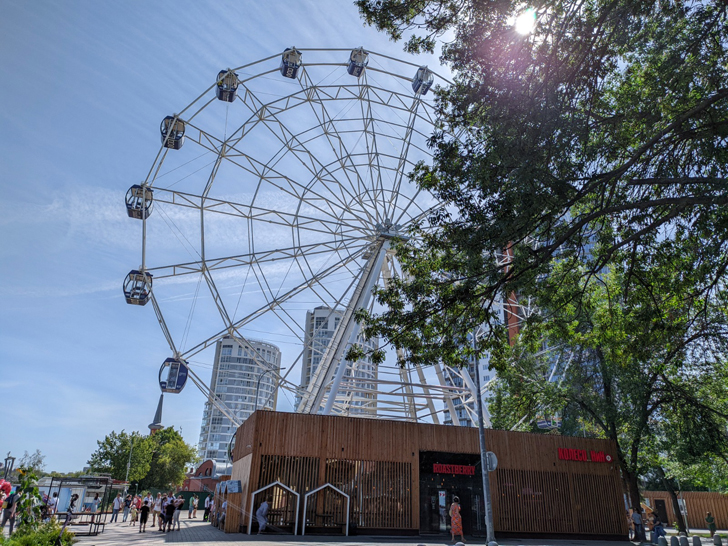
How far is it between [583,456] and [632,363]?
4.94 m

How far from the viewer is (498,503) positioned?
22.5 metres

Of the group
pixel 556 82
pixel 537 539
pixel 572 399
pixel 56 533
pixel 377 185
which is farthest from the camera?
pixel 377 185

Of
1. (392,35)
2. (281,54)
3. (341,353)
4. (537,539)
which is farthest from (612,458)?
(281,54)

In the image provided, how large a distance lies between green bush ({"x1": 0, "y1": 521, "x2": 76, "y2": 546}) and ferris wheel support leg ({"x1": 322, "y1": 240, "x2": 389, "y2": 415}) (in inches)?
442

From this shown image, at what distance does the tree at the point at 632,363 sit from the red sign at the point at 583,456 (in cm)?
108

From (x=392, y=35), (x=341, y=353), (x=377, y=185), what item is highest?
(x=377, y=185)

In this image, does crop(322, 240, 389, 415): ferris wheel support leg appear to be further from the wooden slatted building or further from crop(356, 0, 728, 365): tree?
crop(356, 0, 728, 365): tree

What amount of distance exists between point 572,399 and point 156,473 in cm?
5874

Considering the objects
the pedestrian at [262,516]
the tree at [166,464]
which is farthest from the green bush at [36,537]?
the tree at [166,464]

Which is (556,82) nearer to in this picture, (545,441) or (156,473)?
(545,441)

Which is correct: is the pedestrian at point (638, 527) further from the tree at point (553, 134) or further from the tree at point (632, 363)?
the tree at point (553, 134)

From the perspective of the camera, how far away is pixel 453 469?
22.4m

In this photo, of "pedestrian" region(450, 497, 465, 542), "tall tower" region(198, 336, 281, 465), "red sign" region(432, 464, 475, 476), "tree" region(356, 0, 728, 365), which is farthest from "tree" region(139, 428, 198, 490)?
"tall tower" region(198, 336, 281, 465)

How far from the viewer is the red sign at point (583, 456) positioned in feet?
80.1
